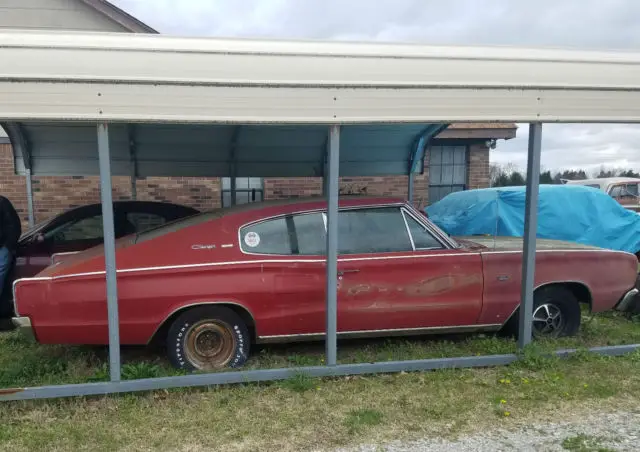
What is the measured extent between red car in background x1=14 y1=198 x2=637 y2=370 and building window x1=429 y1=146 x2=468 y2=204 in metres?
7.52

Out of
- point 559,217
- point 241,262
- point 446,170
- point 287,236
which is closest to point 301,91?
point 287,236

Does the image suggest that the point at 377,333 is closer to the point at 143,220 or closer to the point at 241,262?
the point at 241,262

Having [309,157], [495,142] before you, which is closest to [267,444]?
[309,157]

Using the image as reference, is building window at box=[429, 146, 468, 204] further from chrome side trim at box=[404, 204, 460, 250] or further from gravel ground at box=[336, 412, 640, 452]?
gravel ground at box=[336, 412, 640, 452]

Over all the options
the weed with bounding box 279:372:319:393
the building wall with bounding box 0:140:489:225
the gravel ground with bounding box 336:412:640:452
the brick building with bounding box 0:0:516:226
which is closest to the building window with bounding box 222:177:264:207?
the brick building with bounding box 0:0:516:226

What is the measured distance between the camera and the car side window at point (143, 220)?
21.7 ft

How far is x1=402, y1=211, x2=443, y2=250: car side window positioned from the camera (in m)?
4.64

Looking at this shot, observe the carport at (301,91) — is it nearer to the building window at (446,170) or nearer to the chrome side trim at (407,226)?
the chrome side trim at (407,226)

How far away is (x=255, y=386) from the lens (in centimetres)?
400

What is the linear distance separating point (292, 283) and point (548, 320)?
2647mm

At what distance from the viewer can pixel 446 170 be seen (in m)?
12.4

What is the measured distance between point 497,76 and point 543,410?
2575 mm

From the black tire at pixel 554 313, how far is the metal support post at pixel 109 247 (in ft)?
11.8

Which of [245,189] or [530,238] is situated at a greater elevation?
[245,189]
